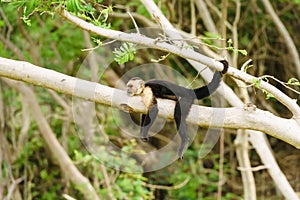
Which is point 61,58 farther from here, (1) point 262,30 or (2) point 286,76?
(2) point 286,76

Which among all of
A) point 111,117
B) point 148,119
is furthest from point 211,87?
point 111,117

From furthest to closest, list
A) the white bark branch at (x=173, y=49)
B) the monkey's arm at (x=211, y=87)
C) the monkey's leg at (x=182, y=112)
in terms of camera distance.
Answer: the monkey's arm at (x=211, y=87) → the monkey's leg at (x=182, y=112) → the white bark branch at (x=173, y=49)

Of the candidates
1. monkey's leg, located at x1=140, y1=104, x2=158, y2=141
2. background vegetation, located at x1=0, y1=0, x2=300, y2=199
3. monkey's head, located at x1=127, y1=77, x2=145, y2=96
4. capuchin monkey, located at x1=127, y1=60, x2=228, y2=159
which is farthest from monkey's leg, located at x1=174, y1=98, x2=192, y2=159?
background vegetation, located at x1=0, y1=0, x2=300, y2=199

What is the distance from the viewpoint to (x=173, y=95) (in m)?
3.03

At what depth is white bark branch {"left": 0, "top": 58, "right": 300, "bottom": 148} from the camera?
102 inches

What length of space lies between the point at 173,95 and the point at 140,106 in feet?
1.00

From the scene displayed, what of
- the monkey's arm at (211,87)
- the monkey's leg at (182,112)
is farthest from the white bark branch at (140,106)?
the monkey's arm at (211,87)

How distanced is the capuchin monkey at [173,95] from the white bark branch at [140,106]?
1.5 inches

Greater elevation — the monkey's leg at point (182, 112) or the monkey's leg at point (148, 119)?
the monkey's leg at point (182, 112)

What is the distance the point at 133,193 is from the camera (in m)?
5.45

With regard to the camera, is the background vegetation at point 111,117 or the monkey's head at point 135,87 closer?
the monkey's head at point 135,87

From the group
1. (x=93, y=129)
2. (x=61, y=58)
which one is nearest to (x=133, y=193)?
(x=93, y=129)

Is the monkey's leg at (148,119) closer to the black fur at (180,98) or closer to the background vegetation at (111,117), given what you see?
the black fur at (180,98)

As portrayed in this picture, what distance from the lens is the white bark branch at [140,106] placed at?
259cm
